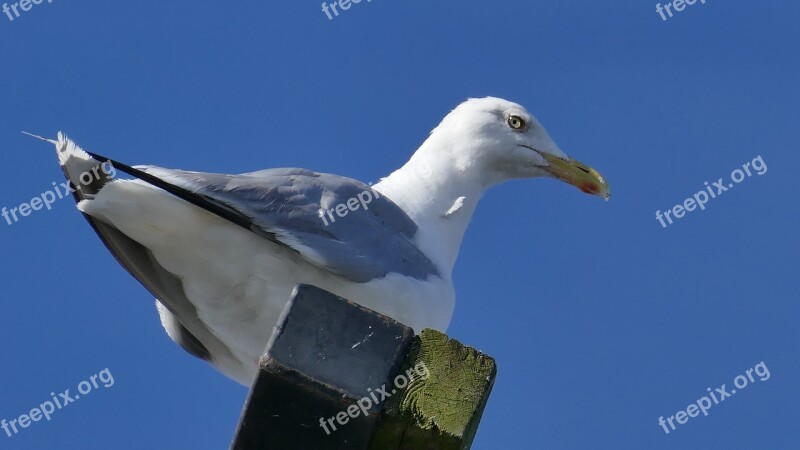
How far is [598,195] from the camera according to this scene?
298 inches

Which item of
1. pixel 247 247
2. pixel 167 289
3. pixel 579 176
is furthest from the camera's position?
pixel 579 176

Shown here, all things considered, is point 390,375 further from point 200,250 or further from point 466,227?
point 466,227

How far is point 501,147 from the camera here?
7.27 meters

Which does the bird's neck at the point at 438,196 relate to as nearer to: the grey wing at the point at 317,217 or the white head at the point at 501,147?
the white head at the point at 501,147

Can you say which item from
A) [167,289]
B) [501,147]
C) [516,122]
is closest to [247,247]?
[167,289]

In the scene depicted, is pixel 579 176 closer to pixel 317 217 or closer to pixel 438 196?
pixel 438 196

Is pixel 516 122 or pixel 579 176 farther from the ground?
pixel 516 122

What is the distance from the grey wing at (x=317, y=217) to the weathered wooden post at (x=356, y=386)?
85.1 inches

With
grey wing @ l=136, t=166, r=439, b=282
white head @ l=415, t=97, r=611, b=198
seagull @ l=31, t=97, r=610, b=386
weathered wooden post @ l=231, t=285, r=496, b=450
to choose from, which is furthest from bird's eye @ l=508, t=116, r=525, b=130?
weathered wooden post @ l=231, t=285, r=496, b=450

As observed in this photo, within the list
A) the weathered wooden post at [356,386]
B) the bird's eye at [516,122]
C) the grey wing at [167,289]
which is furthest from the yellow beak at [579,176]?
the weathered wooden post at [356,386]

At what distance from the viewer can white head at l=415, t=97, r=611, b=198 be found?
718 centimetres

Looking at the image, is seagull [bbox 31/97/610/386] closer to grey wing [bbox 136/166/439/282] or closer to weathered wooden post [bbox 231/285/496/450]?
grey wing [bbox 136/166/439/282]

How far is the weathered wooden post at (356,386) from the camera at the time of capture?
127 inches

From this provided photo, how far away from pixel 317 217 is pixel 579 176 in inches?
94.1
